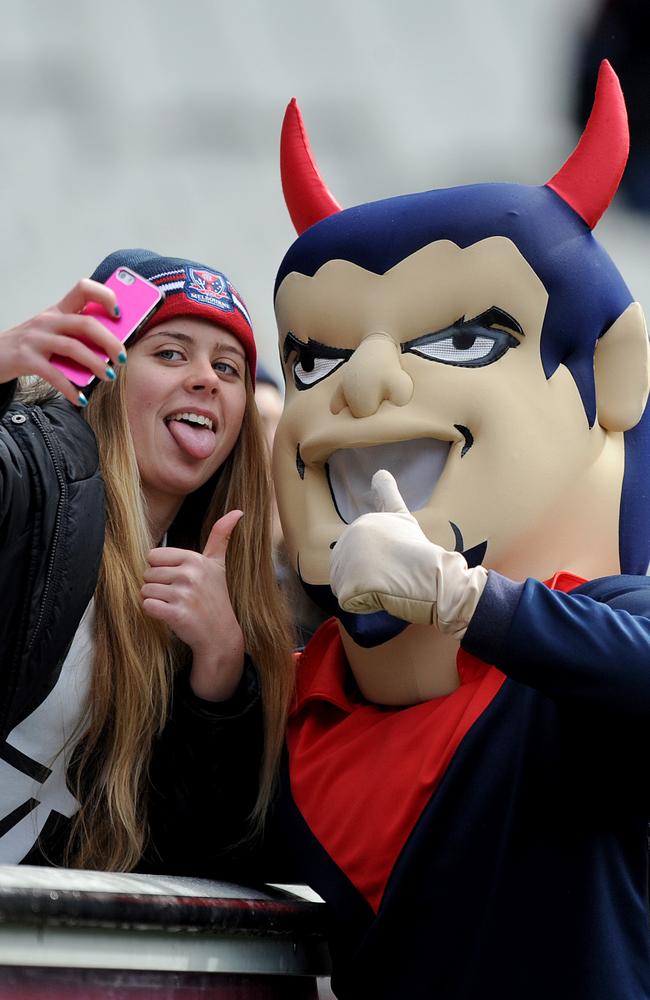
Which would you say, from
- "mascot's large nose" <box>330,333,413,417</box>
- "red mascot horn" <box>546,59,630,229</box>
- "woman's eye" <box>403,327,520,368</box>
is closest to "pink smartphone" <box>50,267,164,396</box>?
"mascot's large nose" <box>330,333,413,417</box>

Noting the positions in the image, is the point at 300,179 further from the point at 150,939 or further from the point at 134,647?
the point at 150,939

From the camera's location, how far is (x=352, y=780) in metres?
1.97

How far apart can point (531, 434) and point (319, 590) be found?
0.40 meters

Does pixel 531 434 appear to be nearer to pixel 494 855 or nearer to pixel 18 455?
pixel 494 855

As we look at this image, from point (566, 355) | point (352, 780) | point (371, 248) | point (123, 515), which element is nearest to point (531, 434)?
point (566, 355)

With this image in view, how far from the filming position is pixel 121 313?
182 cm

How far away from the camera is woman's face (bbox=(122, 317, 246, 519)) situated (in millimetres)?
2346

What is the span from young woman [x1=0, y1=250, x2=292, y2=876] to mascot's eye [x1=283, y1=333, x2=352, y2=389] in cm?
23

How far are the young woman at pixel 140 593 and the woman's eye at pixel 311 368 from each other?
0.23 metres

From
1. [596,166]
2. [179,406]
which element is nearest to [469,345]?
[596,166]

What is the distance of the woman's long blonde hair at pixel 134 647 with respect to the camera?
2.05 m

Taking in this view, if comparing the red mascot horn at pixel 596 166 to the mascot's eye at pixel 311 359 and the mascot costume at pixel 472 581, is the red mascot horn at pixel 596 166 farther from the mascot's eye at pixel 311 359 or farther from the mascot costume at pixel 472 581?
the mascot's eye at pixel 311 359

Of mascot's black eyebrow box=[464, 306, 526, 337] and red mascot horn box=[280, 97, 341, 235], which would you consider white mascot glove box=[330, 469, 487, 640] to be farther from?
red mascot horn box=[280, 97, 341, 235]

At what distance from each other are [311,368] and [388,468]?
223 mm
